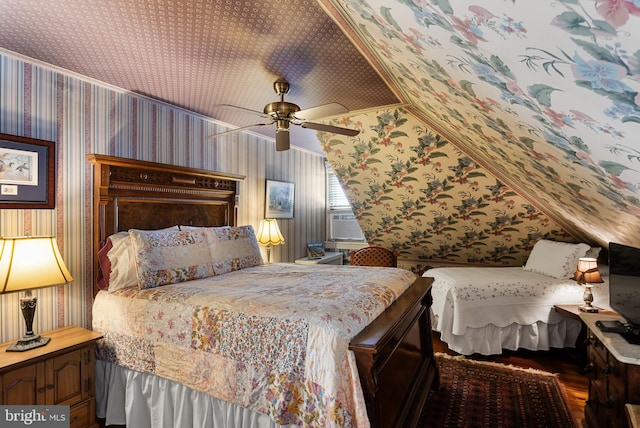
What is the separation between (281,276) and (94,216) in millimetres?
1486

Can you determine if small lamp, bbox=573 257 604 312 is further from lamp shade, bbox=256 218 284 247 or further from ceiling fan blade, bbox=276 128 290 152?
lamp shade, bbox=256 218 284 247

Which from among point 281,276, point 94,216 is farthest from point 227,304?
point 94,216

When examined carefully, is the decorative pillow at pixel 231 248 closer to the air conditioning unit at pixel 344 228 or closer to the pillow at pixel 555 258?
the air conditioning unit at pixel 344 228

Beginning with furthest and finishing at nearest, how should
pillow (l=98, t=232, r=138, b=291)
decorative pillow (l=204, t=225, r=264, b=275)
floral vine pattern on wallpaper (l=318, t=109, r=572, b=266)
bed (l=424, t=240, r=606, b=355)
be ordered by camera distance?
floral vine pattern on wallpaper (l=318, t=109, r=572, b=266), bed (l=424, t=240, r=606, b=355), decorative pillow (l=204, t=225, r=264, b=275), pillow (l=98, t=232, r=138, b=291)

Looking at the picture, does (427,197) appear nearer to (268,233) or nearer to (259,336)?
(268,233)

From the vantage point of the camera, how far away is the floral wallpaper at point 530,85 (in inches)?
31.9

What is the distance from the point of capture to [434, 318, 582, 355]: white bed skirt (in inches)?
132

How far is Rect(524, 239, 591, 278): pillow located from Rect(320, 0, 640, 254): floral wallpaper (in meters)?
0.81

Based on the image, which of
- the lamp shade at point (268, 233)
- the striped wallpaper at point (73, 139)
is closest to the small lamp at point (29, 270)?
the striped wallpaper at point (73, 139)

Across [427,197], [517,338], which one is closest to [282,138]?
[427,197]

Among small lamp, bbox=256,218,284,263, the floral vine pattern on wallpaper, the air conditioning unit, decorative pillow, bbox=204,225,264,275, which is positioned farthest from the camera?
the air conditioning unit

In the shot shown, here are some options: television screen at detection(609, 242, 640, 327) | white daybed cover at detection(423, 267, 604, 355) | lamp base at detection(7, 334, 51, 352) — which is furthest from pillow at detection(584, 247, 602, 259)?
lamp base at detection(7, 334, 51, 352)

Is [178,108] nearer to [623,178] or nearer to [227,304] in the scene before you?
[227,304]

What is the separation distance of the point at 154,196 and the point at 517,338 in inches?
145
